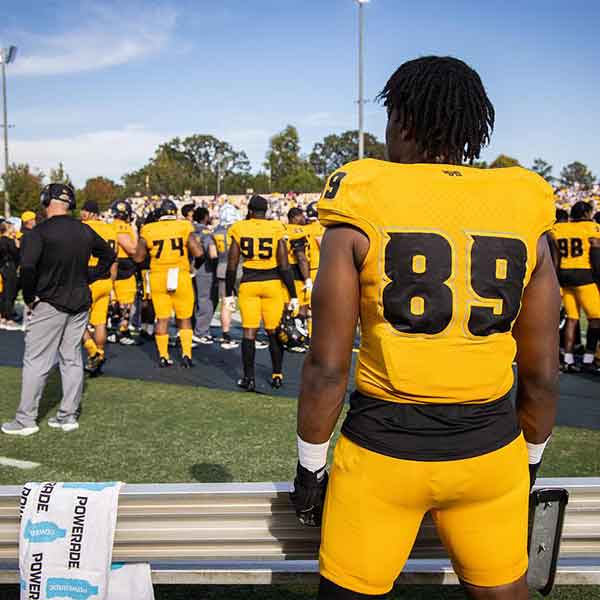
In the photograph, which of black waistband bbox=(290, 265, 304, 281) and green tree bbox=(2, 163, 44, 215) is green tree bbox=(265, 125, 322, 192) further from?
black waistband bbox=(290, 265, 304, 281)

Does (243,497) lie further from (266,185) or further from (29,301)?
(266,185)

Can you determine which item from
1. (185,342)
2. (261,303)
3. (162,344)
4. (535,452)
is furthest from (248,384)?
(535,452)

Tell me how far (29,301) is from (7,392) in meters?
2.11

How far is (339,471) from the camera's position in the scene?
174 cm

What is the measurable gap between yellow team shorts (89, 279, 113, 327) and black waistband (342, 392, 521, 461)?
22.2ft

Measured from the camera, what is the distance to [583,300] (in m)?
8.23

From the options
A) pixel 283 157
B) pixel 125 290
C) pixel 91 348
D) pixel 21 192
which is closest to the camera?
pixel 91 348

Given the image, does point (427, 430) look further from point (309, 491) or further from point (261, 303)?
point (261, 303)

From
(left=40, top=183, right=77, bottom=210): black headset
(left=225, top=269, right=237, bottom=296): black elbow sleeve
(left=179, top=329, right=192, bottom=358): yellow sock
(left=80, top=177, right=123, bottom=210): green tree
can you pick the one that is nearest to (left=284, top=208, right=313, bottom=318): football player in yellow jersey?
(left=225, top=269, right=237, bottom=296): black elbow sleeve

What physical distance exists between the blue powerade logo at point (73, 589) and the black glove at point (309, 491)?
2.83 ft

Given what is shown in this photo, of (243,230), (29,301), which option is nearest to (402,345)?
(29,301)

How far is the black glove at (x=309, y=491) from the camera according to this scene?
6.04 feet

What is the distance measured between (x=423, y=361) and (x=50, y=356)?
461 centimetres

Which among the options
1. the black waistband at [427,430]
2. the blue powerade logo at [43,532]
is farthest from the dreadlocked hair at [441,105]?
the blue powerade logo at [43,532]
